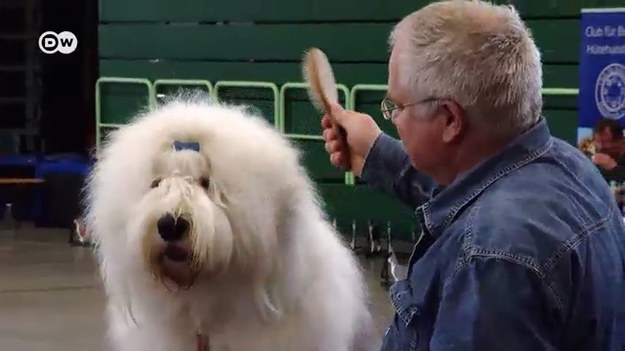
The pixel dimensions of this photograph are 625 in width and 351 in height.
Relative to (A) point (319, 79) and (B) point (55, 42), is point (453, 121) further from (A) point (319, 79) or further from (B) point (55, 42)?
(B) point (55, 42)

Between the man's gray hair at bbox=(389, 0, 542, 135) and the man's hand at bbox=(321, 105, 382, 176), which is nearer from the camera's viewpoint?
the man's gray hair at bbox=(389, 0, 542, 135)

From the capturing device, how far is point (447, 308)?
192 centimetres

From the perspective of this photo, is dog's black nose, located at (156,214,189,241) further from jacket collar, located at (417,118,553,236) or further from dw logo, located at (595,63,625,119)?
dw logo, located at (595,63,625,119)

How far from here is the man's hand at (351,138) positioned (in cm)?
319

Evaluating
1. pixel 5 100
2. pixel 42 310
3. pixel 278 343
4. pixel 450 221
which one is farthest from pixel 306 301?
pixel 5 100

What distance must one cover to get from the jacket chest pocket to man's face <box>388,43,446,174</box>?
0.23m

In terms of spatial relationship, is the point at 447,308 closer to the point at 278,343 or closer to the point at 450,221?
the point at 450,221

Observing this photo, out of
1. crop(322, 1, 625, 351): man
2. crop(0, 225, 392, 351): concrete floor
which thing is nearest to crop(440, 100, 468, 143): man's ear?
crop(322, 1, 625, 351): man

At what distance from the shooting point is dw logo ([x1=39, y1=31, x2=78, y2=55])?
13195 mm

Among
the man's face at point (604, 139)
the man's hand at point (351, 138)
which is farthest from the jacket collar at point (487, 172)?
the man's face at point (604, 139)

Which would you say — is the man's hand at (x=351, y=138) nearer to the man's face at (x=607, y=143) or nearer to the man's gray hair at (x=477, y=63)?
the man's gray hair at (x=477, y=63)

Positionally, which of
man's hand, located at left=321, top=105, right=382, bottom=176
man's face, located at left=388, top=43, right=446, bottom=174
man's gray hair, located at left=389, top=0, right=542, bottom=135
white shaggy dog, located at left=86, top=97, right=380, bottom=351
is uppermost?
man's gray hair, located at left=389, top=0, right=542, bottom=135

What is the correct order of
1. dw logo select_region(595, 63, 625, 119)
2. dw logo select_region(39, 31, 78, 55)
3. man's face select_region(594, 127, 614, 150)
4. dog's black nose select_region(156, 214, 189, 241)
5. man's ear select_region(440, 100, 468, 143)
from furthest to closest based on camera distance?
dw logo select_region(39, 31, 78, 55) → dw logo select_region(595, 63, 625, 119) → man's face select_region(594, 127, 614, 150) → dog's black nose select_region(156, 214, 189, 241) → man's ear select_region(440, 100, 468, 143)

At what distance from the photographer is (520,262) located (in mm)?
1862
